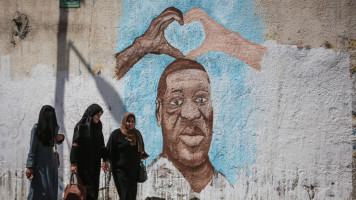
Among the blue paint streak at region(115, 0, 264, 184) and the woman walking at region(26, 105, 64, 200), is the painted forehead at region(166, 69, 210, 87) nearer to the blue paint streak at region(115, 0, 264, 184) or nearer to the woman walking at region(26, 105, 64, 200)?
the blue paint streak at region(115, 0, 264, 184)

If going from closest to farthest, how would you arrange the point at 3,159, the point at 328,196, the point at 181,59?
the point at 328,196 < the point at 181,59 < the point at 3,159

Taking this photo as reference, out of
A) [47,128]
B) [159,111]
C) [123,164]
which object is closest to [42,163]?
[47,128]

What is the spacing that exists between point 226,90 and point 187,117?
0.76 meters

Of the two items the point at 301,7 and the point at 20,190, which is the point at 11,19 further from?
the point at 301,7

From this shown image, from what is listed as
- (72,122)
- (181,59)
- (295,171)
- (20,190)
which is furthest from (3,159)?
(295,171)

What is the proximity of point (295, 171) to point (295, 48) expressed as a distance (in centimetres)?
189

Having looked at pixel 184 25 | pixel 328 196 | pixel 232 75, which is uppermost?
pixel 184 25

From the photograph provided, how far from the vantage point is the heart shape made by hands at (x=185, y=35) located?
21.4ft

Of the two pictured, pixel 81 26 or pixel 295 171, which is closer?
pixel 295 171

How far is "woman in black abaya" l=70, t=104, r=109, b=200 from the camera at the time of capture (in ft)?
18.0

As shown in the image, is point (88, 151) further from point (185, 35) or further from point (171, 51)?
point (185, 35)

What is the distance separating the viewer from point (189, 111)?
21.4ft

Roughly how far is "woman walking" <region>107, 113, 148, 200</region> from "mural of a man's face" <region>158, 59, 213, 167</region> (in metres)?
0.84

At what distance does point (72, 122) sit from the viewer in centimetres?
679
